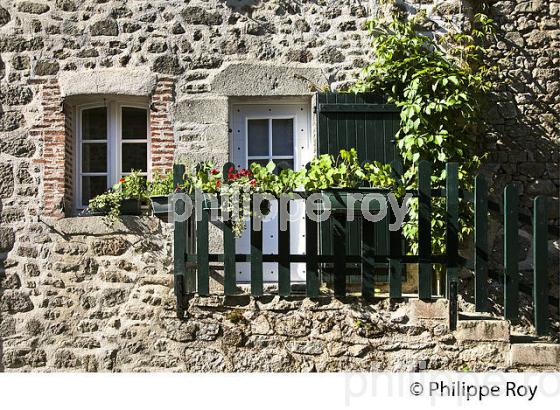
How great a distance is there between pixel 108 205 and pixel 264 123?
1619 mm

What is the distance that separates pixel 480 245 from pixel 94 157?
3.67 metres

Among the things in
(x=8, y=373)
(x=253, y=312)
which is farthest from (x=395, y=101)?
(x=8, y=373)

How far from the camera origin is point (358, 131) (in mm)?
6254

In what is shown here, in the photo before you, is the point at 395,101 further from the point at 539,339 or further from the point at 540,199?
the point at 539,339

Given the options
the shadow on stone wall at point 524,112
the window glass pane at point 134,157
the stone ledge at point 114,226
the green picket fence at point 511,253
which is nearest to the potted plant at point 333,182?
the green picket fence at point 511,253

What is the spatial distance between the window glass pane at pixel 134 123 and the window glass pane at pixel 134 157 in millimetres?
88

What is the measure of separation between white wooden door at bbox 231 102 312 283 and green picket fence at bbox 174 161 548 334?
1.14 m

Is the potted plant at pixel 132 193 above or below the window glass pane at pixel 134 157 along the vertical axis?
below

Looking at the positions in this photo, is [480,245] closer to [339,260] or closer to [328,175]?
[339,260]

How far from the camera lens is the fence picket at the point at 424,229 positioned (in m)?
5.20

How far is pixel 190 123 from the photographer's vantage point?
21.1ft

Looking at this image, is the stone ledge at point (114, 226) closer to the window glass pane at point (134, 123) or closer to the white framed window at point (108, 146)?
the white framed window at point (108, 146)

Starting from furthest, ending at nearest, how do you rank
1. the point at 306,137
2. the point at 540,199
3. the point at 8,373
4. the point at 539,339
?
the point at 306,137 → the point at 8,373 → the point at 539,339 → the point at 540,199

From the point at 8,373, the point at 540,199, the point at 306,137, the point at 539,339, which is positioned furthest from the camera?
the point at 306,137
